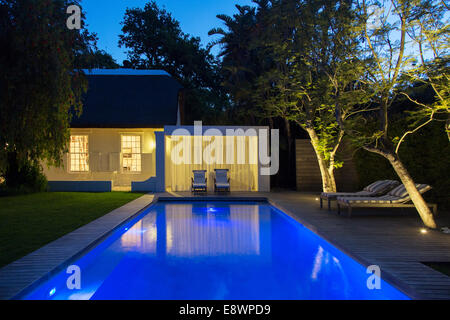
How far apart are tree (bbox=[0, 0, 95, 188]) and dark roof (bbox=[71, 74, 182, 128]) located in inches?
299

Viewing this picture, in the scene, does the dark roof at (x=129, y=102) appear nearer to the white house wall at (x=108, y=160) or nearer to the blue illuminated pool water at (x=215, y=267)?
the white house wall at (x=108, y=160)

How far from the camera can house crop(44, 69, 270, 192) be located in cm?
1356

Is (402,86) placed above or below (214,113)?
below

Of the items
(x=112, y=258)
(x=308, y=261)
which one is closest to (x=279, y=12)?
(x=308, y=261)

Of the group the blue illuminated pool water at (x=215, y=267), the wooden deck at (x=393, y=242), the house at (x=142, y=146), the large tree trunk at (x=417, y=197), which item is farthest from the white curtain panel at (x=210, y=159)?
the large tree trunk at (x=417, y=197)

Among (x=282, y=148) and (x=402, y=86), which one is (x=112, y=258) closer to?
(x=402, y=86)

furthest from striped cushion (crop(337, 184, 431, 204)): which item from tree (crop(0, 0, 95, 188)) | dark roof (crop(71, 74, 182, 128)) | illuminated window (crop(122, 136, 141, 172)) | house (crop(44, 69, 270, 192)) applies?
illuminated window (crop(122, 136, 141, 172))

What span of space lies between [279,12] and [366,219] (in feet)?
22.6

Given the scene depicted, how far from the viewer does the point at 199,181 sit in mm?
12938

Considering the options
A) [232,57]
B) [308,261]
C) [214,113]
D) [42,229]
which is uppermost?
[232,57]

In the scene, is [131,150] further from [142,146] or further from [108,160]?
[108,160]
